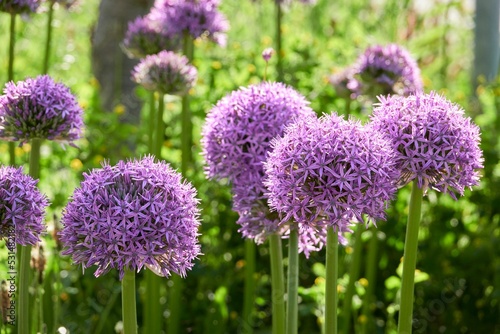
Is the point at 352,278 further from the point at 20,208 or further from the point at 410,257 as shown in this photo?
the point at 20,208

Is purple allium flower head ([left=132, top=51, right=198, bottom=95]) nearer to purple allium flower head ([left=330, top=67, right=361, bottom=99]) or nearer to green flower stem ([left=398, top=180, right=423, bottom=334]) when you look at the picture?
purple allium flower head ([left=330, top=67, right=361, bottom=99])

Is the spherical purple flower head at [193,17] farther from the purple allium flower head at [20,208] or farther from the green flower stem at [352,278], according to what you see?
the purple allium flower head at [20,208]

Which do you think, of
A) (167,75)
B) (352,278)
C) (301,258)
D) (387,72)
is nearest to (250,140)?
(167,75)

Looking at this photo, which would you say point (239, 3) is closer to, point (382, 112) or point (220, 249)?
point (220, 249)

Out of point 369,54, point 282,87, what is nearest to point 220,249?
point 369,54

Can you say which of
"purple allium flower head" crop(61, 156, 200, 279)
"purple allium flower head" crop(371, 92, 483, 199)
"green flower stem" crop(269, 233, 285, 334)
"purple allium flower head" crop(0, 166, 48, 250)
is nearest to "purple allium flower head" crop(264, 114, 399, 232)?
"purple allium flower head" crop(371, 92, 483, 199)
